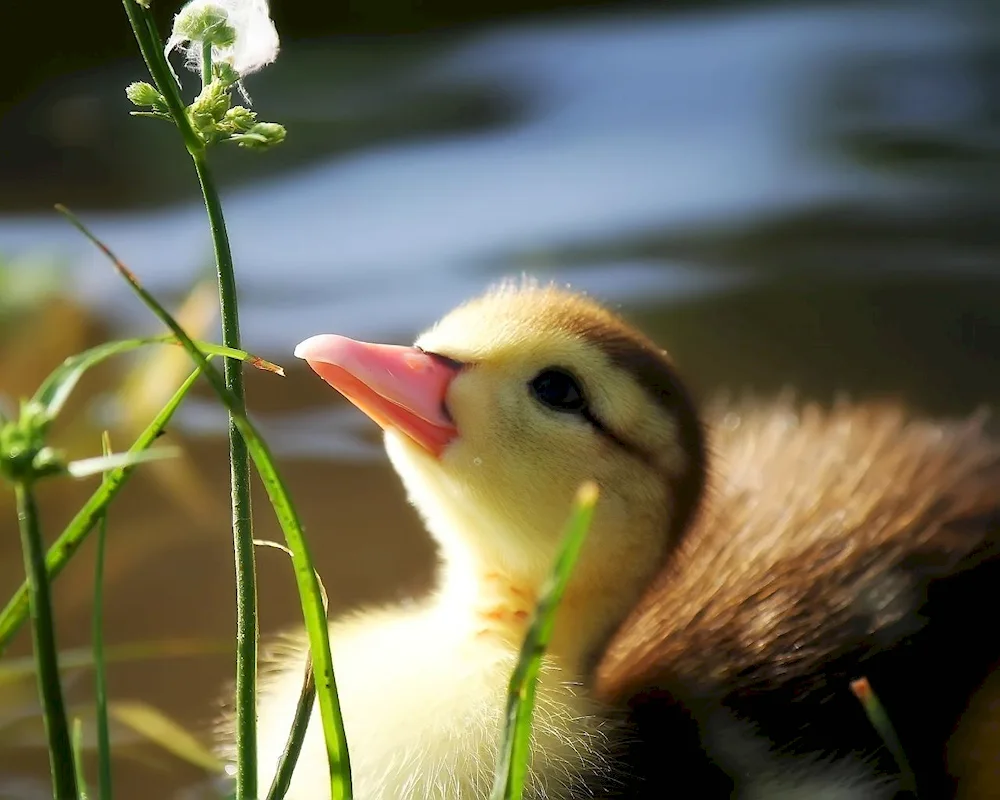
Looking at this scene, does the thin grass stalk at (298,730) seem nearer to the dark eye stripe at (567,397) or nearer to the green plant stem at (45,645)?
the green plant stem at (45,645)

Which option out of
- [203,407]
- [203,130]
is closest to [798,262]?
[203,407]

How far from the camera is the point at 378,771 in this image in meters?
0.96

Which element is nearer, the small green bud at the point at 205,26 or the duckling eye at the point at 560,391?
the small green bud at the point at 205,26

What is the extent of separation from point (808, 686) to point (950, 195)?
1.46 m

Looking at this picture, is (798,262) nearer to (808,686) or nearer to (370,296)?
(370,296)

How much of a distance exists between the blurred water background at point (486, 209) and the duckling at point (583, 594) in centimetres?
50

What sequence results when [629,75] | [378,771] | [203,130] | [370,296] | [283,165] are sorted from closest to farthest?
1. [203,130]
2. [378,771]
3. [370,296]
4. [283,165]
5. [629,75]

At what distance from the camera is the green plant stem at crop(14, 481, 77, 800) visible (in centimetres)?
53

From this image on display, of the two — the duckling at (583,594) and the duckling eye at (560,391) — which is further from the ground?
the duckling eye at (560,391)

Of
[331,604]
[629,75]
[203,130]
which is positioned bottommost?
[331,604]

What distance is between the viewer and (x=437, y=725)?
98 cm

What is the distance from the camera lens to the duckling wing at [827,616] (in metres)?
1.04

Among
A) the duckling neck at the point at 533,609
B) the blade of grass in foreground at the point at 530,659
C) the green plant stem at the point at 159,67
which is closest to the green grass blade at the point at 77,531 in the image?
the green plant stem at the point at 159,67

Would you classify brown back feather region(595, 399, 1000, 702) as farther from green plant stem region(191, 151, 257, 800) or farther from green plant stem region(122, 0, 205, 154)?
green plant stem region(122, 0, 205, 154)
